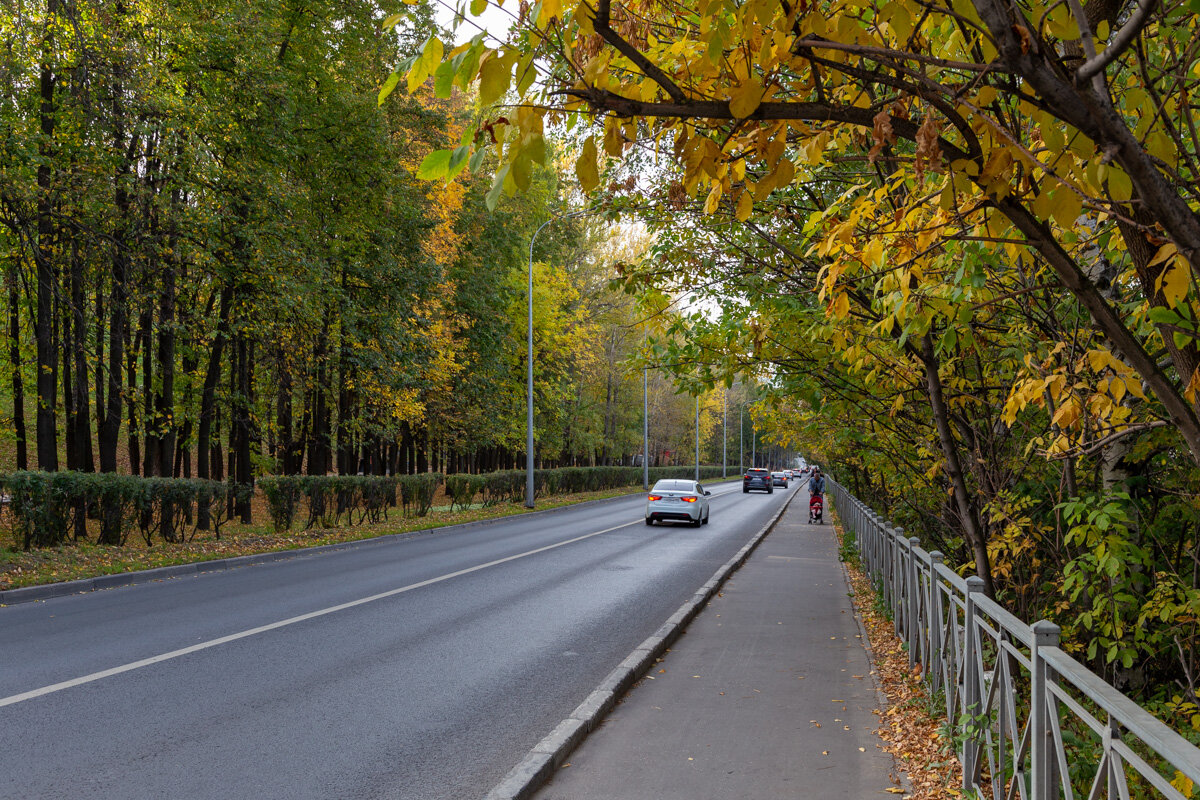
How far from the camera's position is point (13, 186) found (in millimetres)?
12828

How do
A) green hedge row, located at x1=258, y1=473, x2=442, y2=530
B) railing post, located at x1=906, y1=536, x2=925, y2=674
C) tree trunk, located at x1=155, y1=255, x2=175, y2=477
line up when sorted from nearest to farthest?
railing post, located at x1=906, y1=536, x2=925, y2=674, tree trunk, located at x1=155, y1=255, x2=175, y2=477, green hedge row, located at x1=258, y1=473, x2=442, y2=530

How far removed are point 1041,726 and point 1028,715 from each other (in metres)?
0.83

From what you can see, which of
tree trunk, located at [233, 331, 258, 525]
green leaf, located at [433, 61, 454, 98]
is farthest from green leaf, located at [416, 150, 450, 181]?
tree trunk, located at [233, 331, 258, 525]

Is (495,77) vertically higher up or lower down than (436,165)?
higher up

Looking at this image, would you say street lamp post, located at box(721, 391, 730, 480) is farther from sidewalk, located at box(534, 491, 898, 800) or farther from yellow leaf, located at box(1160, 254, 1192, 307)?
yellow leaf, located at box(1160, 254, 1192, 307)

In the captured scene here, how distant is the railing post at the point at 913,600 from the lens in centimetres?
669

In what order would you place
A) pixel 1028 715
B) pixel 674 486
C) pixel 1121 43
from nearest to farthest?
pixel 1121 43, pixel 1028 715, pixel 674 486

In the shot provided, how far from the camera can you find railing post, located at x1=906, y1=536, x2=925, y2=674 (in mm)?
6688

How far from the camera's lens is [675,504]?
83.6ft

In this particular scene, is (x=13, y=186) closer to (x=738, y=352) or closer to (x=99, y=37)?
(x=99, y=37)

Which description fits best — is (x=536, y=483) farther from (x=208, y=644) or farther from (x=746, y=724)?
(x=746, y=724)

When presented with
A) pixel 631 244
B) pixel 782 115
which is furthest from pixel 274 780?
pixel 631 244

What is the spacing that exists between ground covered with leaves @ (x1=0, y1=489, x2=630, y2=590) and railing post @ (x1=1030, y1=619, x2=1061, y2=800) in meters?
11.9

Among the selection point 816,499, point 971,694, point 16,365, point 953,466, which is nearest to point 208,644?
point 971,694
